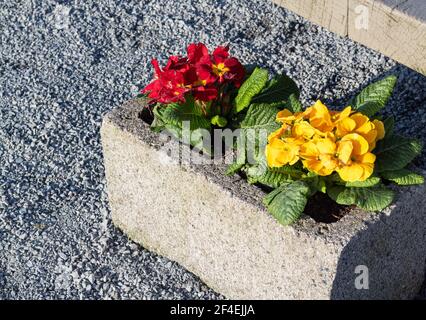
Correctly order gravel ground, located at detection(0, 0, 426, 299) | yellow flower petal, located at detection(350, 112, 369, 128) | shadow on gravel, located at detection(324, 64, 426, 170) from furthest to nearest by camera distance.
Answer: shadow on gravel, located at detection(324, 64, 426, 170)
gravel ground, located at detection(0, 0, 426, 299)
yellow flower petal, located at detection(350, 112, 369, 128)

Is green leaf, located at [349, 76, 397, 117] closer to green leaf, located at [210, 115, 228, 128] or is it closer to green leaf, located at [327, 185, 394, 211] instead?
green leaf, located at [327, 185, 394, 211]

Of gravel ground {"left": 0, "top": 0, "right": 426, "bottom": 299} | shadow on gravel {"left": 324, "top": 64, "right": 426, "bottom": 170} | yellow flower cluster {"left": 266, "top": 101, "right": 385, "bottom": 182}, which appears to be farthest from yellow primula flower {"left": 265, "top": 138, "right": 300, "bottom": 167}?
shadow on gravel {"left": 324, "top": 64, "right": 426, "bottom": 170}

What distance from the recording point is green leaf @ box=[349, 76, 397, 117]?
2.70m

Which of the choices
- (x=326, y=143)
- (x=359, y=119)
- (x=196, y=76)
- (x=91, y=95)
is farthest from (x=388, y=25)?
(x=91, y=95)

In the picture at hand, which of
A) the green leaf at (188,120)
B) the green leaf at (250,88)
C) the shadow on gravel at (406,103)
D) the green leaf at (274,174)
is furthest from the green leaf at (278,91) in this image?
the shadow on gravel at (406,103)

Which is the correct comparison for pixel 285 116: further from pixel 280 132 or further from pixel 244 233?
pixel 244 233

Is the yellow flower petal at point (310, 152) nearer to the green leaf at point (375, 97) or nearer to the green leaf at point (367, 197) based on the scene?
the green leaf at point (367, 197)

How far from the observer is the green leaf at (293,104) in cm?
272

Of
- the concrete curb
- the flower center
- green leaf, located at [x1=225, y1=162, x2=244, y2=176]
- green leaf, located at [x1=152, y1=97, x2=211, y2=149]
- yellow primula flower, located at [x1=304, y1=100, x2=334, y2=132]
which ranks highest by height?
the concrete curb

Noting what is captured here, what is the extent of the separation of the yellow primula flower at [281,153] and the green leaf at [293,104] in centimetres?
24

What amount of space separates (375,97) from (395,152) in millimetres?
217

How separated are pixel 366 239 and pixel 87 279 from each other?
45.0 inches

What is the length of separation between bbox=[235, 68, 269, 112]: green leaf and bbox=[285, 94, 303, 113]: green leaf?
103mm

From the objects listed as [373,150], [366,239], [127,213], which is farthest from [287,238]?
[127,213]
